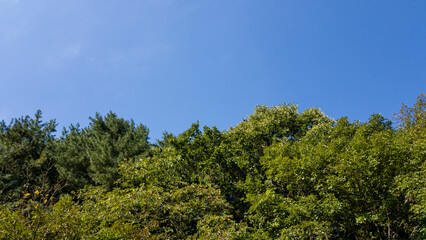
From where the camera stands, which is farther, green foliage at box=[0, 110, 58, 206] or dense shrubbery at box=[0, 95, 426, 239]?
green foliage at box=[0, 110, 58, 206]

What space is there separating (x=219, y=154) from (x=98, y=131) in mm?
18917

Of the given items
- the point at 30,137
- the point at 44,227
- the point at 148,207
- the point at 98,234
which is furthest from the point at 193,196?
the point at 30,137

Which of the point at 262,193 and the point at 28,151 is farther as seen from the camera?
the point at 28,151

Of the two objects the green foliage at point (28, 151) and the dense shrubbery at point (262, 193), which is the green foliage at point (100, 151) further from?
the dense shrubbery at point (262, 193)

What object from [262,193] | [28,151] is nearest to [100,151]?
[28,151]

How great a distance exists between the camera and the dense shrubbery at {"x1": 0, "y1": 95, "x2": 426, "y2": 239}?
12.6 m

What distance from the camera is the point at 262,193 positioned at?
1661 cm

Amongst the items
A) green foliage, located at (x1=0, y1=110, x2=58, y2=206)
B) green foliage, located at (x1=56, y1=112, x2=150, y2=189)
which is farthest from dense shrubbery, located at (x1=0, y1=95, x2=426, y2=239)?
green foliage, located at (x1=56, y1=112, x2=150, y2=189)

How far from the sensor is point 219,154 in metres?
20.0

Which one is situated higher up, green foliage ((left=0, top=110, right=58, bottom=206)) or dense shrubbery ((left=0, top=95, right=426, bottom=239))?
green foliage ((left=0, top=110, right=58, bottom=206))

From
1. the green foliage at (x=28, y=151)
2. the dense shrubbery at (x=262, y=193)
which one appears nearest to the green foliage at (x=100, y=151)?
the green foliage at (x=28, y=151)

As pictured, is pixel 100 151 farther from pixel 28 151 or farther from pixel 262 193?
pixel 262 193

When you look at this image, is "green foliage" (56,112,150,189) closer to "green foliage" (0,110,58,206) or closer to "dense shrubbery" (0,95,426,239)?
"green foliage" (0,110,58,206)

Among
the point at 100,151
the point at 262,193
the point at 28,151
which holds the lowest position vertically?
the point at 262,193
